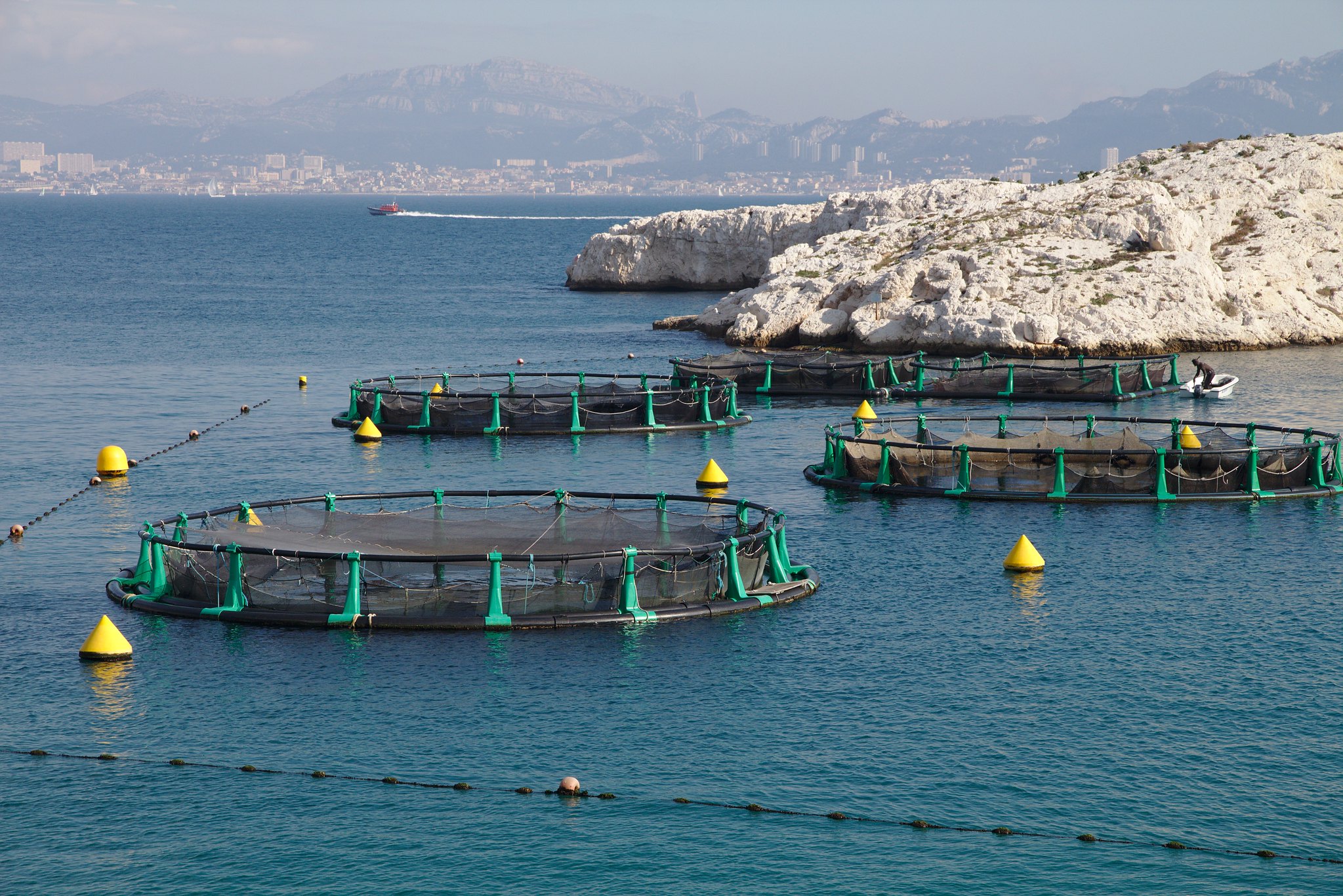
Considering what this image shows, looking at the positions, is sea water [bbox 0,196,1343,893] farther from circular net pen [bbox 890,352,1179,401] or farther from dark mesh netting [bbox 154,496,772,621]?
circular net pen [bbox 890,352,1179,401]

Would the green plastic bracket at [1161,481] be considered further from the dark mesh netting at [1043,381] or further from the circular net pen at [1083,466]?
the dark mesh netting at [1043,381]

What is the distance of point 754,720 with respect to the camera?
21969mm

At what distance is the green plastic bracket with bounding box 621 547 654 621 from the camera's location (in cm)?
2700

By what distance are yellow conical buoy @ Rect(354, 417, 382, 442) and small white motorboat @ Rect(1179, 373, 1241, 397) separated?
3180cm

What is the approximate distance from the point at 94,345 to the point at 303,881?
242ft

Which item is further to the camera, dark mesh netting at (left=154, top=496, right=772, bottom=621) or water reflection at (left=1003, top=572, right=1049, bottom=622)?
water reflection at (left=1003, top=572, right=1049, bottom=622)

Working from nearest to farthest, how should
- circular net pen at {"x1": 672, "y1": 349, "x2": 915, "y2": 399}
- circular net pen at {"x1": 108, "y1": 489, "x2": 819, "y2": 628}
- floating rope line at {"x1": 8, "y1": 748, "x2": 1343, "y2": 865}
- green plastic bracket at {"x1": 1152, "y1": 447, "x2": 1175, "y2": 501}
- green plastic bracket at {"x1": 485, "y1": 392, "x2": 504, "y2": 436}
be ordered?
floating rope line at {"x1": 8, "y1": 748, "x2": 1343, "y2": 865} → circular net pen at {"x1": 108, "y1": 489, "x2": 819, "y2": 628} → green plastic bracket at {"x1": 1152, "y1": 447, "x2": 1175, "y2": 501} → green plastic bracket at {"x1": 485, "y1": 392, "x2": 504, "y2": 436} → circular net pen at {"x1": 672, "y1": 349, "x2": 915, "y2": 399}

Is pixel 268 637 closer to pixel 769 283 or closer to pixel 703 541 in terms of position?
pixel 703 541

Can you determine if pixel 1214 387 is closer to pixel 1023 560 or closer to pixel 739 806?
pixel 1023 560

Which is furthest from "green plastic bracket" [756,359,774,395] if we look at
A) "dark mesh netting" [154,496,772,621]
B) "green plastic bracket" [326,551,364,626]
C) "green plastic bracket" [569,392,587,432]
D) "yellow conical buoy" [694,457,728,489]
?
"green plastic bracket" [326,551,364,626]

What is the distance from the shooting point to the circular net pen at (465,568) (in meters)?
26.8

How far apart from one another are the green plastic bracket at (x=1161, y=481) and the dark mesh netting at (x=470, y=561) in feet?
44.6

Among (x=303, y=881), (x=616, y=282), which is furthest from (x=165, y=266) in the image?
(x=303, y=881)

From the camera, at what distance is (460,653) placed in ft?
82.9
